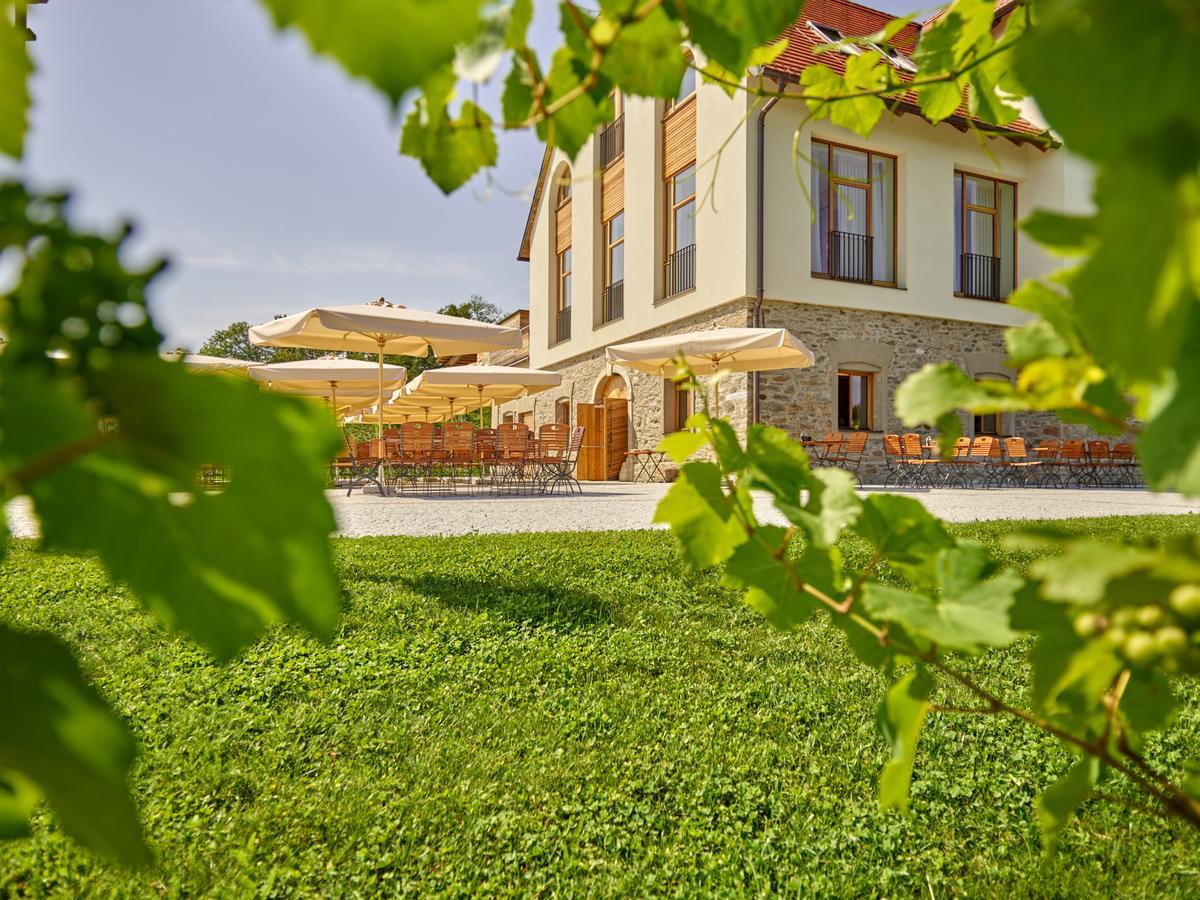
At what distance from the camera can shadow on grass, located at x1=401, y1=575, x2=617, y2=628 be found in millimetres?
3576

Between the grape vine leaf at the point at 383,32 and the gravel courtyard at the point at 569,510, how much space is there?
5.79m

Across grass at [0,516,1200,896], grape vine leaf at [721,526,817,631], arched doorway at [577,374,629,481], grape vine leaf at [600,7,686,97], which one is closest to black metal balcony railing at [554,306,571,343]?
arched doorway at [577,374,629,481]

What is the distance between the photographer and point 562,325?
1975 cm

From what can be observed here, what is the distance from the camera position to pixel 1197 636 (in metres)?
0.33

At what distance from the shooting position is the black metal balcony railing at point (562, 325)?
19.5m

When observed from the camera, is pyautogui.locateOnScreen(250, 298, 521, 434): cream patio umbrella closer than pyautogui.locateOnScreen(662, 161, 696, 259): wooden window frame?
Yes

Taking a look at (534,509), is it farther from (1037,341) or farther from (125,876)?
(1037,341)

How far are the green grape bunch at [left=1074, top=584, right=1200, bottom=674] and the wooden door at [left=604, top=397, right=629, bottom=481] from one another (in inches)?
631

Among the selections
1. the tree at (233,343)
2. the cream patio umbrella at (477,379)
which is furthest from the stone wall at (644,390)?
the tree at (233,343)

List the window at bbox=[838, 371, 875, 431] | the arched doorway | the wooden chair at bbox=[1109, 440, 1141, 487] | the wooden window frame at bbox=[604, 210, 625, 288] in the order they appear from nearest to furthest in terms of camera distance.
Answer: the window at bbox=[838, 371, 875, 431] → the wooden chair at bbox=[1109, 440, 1141, 487] → the arched doorway → the wooden window frame at bbox=[604, 210, 625, 288]

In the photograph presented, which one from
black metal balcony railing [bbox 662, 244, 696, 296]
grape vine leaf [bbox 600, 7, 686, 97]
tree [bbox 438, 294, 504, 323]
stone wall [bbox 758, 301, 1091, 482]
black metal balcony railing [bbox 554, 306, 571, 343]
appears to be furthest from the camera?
tree [bbox 438, 294, 504, 323]

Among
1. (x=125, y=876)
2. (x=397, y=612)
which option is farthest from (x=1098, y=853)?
(x=397, y=612)

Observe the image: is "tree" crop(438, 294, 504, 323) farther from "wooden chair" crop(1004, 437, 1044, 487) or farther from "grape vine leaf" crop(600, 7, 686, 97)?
"grape vine leaf" crop(600, 7, 686, 97)

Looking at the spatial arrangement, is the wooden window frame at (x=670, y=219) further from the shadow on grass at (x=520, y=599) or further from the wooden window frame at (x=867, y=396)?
the shadow on grass at (x=520, y=599)
